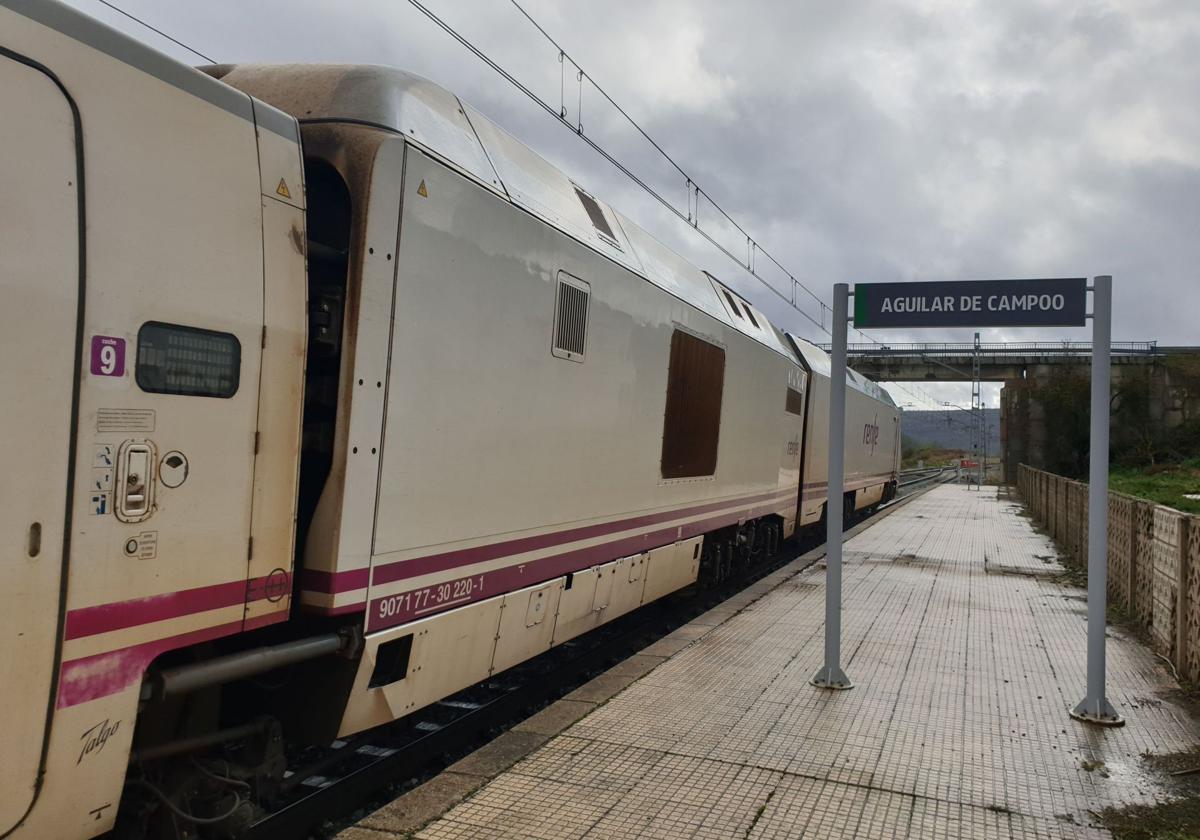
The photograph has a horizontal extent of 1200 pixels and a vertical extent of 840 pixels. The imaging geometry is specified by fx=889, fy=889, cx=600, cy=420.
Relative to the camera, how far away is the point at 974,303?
20.3ft

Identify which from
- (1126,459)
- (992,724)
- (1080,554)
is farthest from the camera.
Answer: (1126,459)

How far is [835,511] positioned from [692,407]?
2.47 metres

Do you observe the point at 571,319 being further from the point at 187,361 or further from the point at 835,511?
the point at 187,361

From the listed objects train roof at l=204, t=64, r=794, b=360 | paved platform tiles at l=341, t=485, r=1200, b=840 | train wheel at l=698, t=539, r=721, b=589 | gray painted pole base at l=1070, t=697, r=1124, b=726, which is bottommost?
paved platform tiles at l=341, t=485, r=1200, b=840

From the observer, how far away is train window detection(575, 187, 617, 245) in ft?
22.7

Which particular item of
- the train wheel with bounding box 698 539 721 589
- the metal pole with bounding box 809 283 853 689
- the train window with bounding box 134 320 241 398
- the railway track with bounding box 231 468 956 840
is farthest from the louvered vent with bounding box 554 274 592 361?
the train wheel with bounding box 698 539 721 589

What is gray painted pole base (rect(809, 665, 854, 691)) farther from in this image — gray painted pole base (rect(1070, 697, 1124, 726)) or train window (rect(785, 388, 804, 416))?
train window (rect(785, 388, 804, 416))

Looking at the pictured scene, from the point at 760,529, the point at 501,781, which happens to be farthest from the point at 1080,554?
the point at 501,781

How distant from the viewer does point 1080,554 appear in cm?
1455

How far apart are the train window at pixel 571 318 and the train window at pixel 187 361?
267cm

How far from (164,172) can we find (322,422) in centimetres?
128

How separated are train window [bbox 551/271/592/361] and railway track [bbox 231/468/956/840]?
2570 mm

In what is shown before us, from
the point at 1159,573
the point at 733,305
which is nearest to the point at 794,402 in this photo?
the point at 733,305

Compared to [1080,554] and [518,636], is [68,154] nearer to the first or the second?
[518,636]
